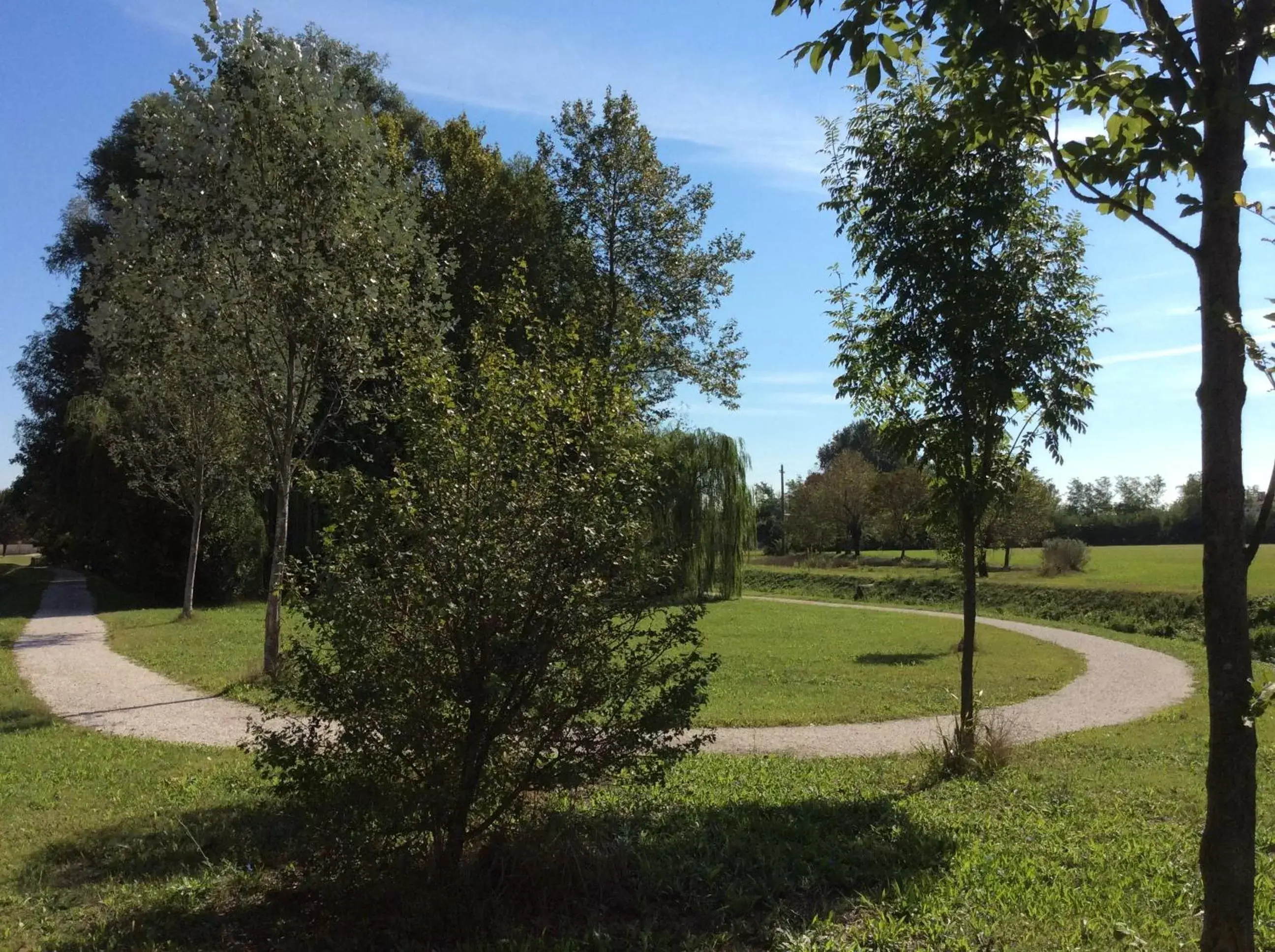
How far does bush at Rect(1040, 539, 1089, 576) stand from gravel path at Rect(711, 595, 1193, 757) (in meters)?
23.4

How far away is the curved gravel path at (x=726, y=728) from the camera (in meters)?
10.0

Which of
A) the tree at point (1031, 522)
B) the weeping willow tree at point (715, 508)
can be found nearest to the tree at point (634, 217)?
the weeping willow tree at point (715, 508)

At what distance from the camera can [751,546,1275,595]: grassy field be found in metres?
33.4

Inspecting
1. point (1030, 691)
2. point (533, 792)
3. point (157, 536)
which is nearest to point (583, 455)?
point (533, 792)

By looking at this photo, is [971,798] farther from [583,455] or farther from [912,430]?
[583,455]

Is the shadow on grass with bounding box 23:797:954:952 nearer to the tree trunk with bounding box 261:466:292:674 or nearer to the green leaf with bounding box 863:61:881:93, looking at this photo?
A: the green leaf with bounding box 863:61:881:93

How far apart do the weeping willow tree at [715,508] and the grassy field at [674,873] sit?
26.6 metres

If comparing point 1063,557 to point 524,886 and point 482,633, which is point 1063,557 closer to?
point 524,886

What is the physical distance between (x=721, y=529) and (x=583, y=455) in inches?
1219

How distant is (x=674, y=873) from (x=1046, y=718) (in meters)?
9.11

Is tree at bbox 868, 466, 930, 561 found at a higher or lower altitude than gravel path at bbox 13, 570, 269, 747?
higher

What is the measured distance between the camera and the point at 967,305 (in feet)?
24.7

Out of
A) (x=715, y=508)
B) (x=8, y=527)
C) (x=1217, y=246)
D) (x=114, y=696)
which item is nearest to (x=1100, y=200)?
(x=1217, y=246)

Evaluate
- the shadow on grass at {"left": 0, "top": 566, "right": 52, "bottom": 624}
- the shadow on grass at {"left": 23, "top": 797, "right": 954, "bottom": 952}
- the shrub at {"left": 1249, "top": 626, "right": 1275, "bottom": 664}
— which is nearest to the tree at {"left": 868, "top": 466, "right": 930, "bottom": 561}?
the shrub at {"left": 1249, "top": 626, "right": 1275, "bottom": 664}
